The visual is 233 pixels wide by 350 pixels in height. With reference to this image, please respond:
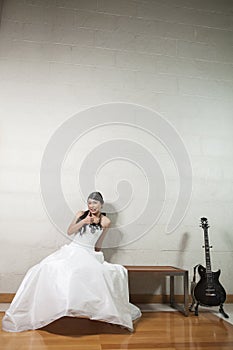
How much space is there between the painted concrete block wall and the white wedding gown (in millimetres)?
811

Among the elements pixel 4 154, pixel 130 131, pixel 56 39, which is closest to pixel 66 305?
pixel 4 154

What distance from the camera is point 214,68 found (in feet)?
12.0

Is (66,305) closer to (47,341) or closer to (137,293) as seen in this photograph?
(47,341)

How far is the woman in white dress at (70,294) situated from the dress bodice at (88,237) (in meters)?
0.30

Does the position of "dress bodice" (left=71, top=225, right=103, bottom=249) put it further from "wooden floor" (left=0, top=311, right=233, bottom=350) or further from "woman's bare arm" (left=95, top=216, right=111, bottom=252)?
"wooden floor" (left=0, top=311, right=233, bottom=350)

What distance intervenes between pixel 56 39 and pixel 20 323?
2901 mm

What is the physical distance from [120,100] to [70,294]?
2.19 metres

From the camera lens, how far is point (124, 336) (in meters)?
1.98

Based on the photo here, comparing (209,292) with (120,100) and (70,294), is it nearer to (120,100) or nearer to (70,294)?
(70,294)

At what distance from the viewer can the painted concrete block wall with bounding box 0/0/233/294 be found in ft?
10.0

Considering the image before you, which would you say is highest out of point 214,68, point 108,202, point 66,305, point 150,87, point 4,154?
point 214,68

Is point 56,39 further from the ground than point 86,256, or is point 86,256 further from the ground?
point 56,39

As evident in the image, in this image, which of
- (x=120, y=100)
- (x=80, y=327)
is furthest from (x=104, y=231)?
(x=120, y=100)

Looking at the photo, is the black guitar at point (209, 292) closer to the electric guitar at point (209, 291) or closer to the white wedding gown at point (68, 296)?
the electric guitar at point (209, 291)
